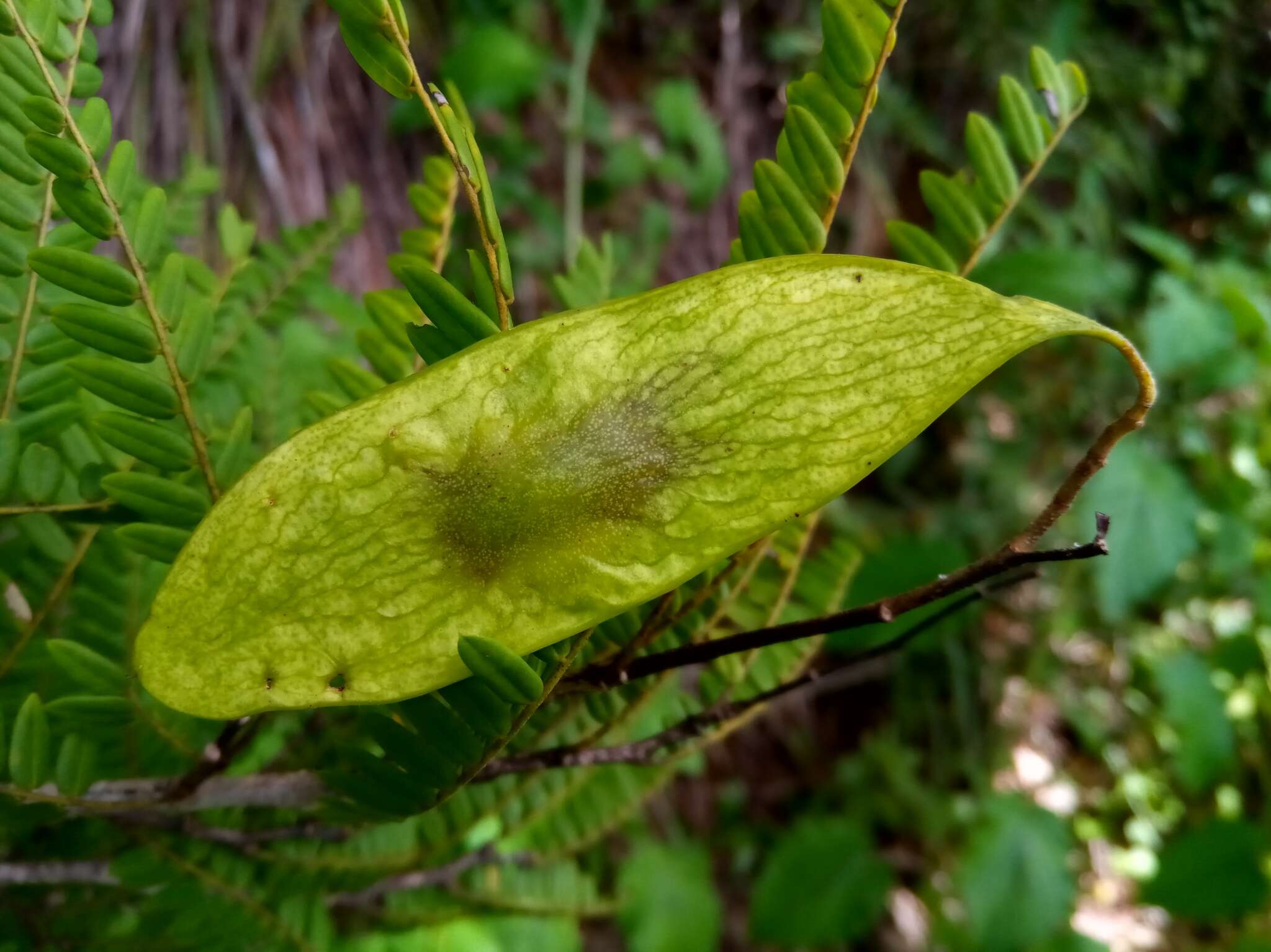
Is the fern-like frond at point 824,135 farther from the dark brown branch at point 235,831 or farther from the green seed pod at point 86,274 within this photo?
the dark brown branch at point 235,831

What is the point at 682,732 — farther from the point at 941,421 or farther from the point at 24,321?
the point at 941,421

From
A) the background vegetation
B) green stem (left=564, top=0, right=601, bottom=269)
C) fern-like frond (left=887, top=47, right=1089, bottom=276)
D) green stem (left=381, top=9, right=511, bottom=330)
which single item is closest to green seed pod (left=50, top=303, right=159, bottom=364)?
green stem (left=381, top=9, right=511, bottom=330)

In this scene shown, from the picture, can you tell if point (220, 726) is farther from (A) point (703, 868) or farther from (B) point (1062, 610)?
(B) point (1062, 610)

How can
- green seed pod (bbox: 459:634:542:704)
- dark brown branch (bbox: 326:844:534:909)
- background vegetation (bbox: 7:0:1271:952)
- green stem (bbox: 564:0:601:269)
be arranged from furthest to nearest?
green stem (bbox: 564:0:601:269)
background vegetation (bbox: 7:0:1271:952)
dark brown branch (bbox: 326:844:534:909)
green seed pod (bbox: 459:634:542:704)

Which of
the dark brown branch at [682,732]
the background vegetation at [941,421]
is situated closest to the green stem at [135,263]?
the dark brown branch at [682,732]

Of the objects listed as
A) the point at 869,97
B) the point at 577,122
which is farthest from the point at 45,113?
the point at 577,122

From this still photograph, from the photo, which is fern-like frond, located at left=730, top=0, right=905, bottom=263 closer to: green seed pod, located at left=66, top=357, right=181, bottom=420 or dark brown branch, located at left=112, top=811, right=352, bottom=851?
green seed pod, located at left=66, top=357, right=181, bottom=420
